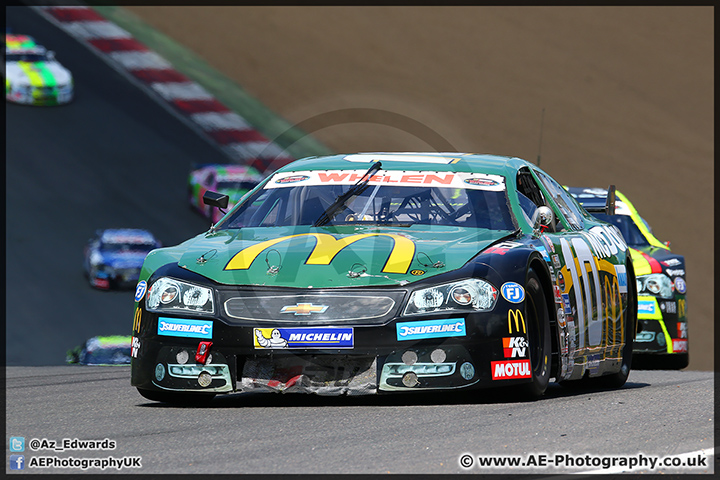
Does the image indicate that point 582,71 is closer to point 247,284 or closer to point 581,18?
point 581,18

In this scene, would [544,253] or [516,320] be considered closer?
[516,320]

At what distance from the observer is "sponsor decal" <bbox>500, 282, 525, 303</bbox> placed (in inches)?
220

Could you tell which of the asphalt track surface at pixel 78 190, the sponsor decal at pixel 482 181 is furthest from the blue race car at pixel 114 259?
the sponsor decal at pixel 482 181

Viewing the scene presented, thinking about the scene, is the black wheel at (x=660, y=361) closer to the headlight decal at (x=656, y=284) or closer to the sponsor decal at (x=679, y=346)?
the sponsor decal at (x=679, y=346)

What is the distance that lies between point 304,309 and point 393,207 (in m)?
1.18

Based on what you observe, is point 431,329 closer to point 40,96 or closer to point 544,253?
point 544,253

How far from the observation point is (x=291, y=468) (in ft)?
13.3

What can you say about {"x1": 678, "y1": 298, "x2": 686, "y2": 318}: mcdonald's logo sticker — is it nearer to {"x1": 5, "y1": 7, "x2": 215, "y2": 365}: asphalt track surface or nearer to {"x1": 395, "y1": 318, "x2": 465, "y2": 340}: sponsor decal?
{"x1": 395, "y1": 318, "x2": 465, "y2": 340}: sponsor decal

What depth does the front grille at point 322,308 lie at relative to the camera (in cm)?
545

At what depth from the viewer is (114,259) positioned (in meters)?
22.2

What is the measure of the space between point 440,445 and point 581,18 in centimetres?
3771

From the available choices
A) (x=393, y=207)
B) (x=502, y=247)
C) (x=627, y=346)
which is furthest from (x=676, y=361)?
(x=502, y=247)

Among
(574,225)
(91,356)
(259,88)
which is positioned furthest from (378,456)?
(259,88)

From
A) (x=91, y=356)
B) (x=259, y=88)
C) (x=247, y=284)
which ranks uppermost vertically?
(x=259, y=88)
